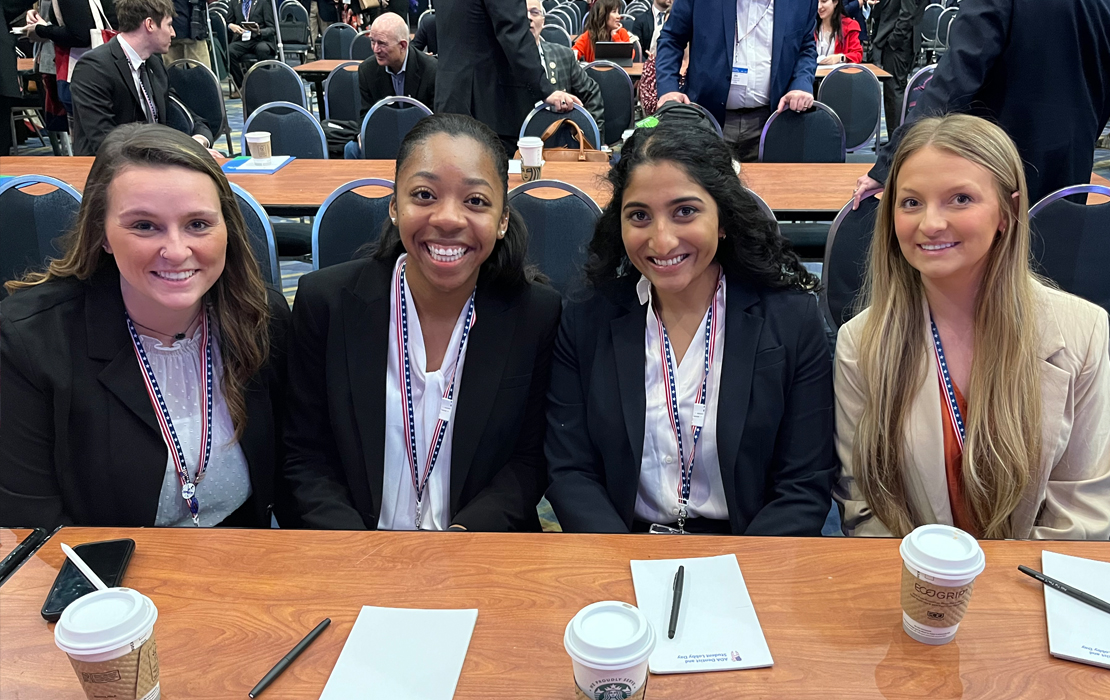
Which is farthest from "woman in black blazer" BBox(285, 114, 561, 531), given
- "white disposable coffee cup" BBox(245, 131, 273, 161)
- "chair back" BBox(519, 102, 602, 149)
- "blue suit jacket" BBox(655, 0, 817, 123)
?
"blue suit jacket" BBox(655, 0, 817, 123)

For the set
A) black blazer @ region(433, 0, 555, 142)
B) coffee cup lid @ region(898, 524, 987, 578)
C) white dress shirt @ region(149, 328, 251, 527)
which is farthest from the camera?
black blazer @ region(433, 0, 555, 142)

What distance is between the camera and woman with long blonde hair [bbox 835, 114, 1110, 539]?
1.63 m

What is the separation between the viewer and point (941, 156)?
165cm

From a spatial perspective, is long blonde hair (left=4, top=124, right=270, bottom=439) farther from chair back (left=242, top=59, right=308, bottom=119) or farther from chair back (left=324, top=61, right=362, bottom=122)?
chair back (left=324, top=61, right=362, bottom=122)

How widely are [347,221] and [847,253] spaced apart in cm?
164

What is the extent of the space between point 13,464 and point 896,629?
5.38ft

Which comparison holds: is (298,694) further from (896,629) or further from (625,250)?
(625,250)

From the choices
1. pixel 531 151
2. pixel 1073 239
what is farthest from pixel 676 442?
pixel 531 151

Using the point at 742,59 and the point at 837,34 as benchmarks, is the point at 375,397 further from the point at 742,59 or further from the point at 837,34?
the point at 837,34

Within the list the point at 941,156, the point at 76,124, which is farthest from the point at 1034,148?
the point at 76,124

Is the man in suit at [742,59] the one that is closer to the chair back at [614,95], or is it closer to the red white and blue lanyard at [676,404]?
the chair back at [614,95]

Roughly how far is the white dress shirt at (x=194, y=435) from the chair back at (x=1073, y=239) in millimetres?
2460

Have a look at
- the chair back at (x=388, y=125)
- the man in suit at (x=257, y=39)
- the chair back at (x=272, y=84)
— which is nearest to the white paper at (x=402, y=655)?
the chair back at (x=388, y=125)

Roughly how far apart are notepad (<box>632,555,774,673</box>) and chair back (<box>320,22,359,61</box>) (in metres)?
8.78
